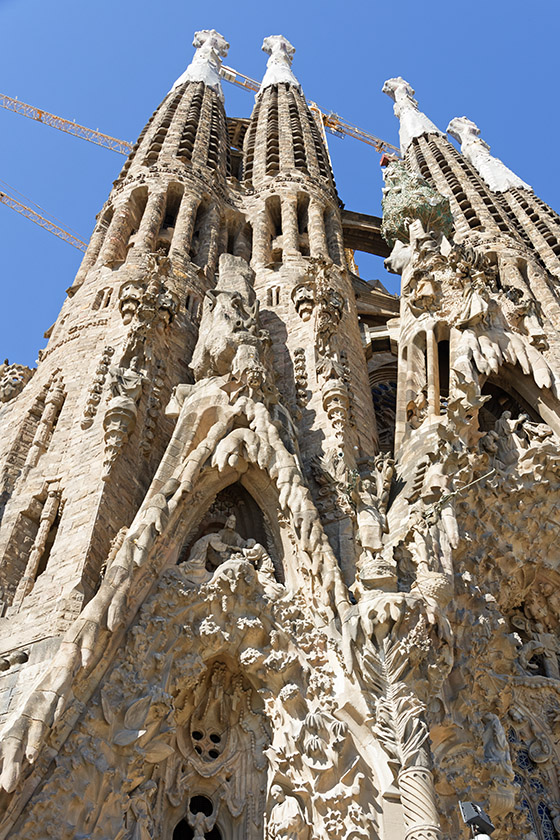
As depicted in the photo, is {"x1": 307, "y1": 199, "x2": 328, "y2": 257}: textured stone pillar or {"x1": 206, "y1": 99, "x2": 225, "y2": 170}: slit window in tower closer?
{"x1": 307, "y1": 199, "x2": 328, "y2": 257}: textured stone pillar

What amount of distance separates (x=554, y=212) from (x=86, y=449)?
796 inches

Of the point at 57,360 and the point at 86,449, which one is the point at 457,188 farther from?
the point at 86,449

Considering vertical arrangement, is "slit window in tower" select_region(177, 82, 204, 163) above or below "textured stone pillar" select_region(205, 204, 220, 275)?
above

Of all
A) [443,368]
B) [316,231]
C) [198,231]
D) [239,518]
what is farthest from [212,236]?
[239,518]

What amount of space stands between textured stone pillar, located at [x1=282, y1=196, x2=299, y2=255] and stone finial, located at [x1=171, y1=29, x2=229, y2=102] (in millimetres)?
7831

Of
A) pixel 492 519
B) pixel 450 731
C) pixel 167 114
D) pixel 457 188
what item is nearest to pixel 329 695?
pixel 450 731

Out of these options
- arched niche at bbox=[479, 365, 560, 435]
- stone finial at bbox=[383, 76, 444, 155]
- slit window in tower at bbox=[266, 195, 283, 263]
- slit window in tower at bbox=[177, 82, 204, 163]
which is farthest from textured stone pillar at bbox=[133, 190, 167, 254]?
stone finial at bbox=[383, 76, 444, 155]

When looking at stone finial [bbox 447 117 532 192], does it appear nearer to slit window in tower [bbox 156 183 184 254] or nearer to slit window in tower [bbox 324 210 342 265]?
slit window in tower [bbox 324 210 342 265]

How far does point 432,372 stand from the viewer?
14.5 m

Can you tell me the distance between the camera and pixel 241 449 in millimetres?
10844

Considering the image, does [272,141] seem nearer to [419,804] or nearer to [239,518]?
[239,518]

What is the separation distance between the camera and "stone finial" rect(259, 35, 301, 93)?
31.4 meters

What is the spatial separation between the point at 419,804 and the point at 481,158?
29369mm

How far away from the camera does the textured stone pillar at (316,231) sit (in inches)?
764
